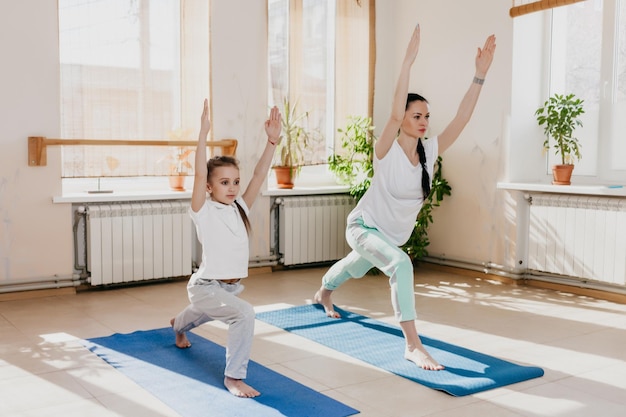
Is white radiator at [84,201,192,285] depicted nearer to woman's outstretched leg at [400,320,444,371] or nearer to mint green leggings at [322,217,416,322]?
mint green leggings at [322,217,416,322]

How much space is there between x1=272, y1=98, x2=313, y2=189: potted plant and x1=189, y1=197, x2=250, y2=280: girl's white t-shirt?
2487 mm

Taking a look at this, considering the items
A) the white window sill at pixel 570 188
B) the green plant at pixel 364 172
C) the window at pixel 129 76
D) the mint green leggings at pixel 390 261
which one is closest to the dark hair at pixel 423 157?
the mint green leggings at pixel 390 261

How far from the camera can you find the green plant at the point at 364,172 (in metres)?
5.33

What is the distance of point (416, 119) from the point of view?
328cm

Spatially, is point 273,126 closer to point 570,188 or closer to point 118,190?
point 118,190

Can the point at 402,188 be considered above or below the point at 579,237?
above

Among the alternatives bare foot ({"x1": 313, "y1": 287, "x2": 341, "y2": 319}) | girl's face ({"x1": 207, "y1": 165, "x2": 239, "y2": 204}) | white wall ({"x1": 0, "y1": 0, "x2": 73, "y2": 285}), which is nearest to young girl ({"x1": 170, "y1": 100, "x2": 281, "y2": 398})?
girl's face ({"x1": 207, "y1": 165, "x2": 239, "y2": 204})

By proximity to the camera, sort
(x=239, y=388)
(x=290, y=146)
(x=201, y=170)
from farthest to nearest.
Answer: (x=290, y=146), (x=201, y=170), (x=239, y=388)

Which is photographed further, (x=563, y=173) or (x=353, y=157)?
(x=353, y=157)

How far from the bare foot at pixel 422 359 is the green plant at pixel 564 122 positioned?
2303 mm

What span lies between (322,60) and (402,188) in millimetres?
2544

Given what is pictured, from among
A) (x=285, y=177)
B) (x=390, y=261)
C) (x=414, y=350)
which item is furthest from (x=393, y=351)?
(x=285, y=177)

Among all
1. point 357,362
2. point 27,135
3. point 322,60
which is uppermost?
point 322,60

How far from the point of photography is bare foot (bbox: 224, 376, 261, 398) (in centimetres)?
268
